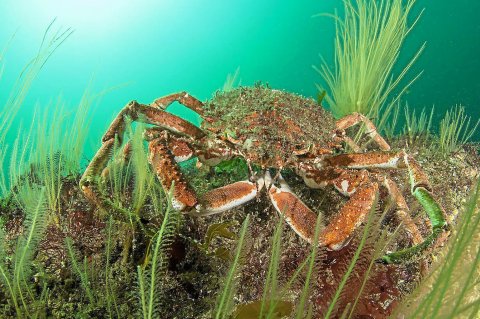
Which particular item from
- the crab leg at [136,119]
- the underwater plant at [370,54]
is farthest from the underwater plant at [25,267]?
the underwater plant at [370,54]

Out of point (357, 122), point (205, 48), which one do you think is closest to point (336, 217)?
point (357, 122)

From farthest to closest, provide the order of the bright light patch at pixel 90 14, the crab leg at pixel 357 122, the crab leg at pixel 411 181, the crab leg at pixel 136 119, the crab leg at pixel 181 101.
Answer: the bright light patch at pixel 90 14 < the crab leg at pixel 357 122 < the crab leg at pixel 181 101 < the crab leg at pixel 136 119 < the crab leg at pixel 411 181

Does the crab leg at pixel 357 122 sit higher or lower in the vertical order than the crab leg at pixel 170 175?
lower

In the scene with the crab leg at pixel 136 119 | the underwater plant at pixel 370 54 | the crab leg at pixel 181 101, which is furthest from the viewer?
the underwater plant at pixel 370 54

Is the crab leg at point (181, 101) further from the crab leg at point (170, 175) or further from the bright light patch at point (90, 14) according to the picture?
the bright light patch at point (90, 14)

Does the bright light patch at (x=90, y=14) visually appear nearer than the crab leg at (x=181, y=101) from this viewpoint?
No

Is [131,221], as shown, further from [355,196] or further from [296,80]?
[296,80]

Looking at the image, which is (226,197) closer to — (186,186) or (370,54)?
(186,186)

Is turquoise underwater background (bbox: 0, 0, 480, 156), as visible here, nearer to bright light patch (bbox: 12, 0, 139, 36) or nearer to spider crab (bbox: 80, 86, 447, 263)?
bright light patch (bbox: 12, 0, 139, 36)
